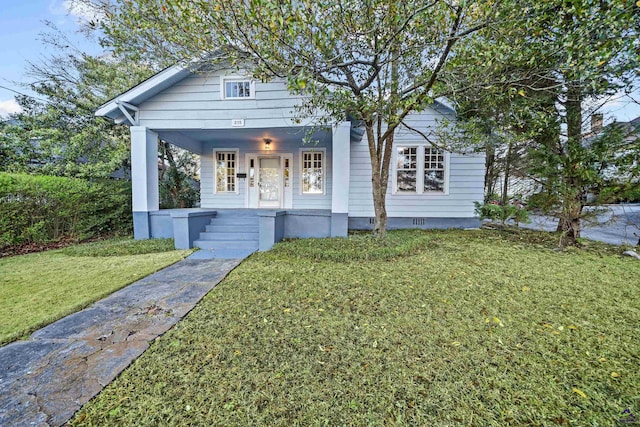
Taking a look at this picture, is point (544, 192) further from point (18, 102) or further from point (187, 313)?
point (18, 102)

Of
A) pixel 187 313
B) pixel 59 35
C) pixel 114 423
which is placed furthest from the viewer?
pixel 59 35

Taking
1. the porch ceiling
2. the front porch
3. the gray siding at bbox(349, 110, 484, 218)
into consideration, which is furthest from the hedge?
the gray siding at bbox(349, 110, 484, 218)

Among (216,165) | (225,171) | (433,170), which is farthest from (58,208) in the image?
(433,170)

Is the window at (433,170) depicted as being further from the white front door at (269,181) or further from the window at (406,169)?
the white front door at (269,181)

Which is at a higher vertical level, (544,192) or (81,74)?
(81,74)

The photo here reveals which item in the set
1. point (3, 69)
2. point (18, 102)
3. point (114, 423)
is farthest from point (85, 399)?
point (3, 69)

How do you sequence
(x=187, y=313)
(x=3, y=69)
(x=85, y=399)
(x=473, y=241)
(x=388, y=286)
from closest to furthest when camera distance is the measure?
1. (x=85, y=399)
2. (x=187, y=313)
3. (x=388, y=286)
4. (x=473, y=241)
5. (x=3, y=69)

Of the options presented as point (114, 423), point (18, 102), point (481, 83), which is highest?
point (18, 102)

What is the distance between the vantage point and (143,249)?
5547 millimetres

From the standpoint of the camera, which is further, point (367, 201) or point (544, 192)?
point (367, 201)

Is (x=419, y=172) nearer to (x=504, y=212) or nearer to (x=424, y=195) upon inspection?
(x=424, y=195)

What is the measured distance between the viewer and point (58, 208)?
6344 millimetres

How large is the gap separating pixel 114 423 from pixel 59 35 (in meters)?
14.9

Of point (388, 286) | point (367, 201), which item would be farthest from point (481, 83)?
point (367, 201)
